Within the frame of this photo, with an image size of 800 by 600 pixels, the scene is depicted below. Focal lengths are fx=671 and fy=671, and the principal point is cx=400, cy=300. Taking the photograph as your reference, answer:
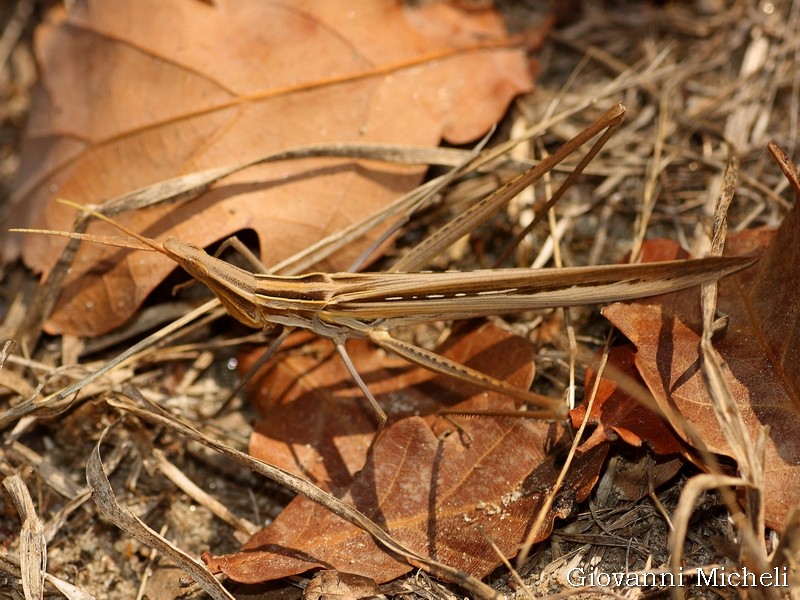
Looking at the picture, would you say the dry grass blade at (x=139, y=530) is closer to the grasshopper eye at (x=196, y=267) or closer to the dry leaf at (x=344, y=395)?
the dry leaf at (x=344, y=395)

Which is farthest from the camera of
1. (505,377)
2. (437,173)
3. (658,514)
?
(437,173)

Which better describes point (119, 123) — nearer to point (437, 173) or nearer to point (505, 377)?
point (437, 173)

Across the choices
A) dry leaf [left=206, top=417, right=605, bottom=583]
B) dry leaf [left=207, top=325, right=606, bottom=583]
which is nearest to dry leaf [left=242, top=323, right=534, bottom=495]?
dry leaf [left=207, top=325, right=606, bottom=583]

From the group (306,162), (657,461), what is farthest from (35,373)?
(657,461)

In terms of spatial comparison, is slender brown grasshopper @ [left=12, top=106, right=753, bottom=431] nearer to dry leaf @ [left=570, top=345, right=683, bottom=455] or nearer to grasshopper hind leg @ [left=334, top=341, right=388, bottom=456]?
grasshopper hind leg @ [left=334, top=341, right=388, bottom=456]

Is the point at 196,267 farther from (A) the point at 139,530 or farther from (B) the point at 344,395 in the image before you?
(A) the point at 139,530

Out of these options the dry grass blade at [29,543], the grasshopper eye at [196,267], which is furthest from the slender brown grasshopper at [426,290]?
the dry grass blade at [29,543]
